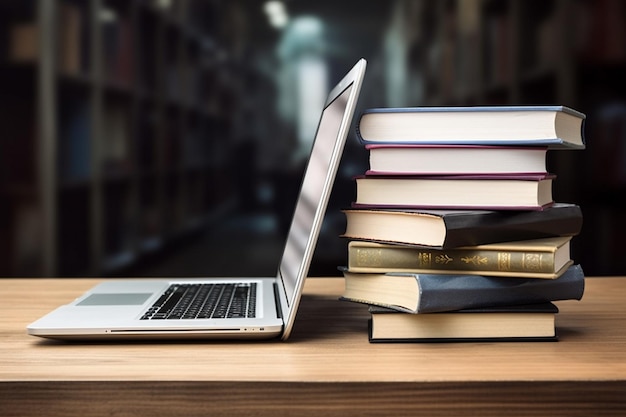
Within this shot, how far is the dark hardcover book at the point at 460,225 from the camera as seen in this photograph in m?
0.71

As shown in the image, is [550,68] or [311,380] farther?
[550,68]

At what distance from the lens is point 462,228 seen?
0.71 meters

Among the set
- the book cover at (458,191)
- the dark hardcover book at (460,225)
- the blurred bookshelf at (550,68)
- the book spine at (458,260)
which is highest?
the blurred bookshelf at (550,68)

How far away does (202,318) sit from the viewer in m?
0.74

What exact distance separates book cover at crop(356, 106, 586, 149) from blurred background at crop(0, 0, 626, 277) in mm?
1080

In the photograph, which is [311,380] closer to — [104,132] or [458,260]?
[458,260]

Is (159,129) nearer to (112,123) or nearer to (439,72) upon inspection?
(112,123)

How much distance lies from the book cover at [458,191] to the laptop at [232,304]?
0.07 m

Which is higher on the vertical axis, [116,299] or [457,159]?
[457,159]

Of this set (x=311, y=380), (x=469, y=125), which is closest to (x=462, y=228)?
(x=469, y=125)

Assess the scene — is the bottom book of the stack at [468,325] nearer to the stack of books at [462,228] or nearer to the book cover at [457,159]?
the stack of books at [462,228]

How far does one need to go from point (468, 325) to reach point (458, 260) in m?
0.07

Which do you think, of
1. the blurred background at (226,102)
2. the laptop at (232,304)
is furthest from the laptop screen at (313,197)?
the blurred background at (226,102)

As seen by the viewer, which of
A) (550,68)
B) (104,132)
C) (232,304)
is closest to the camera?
(232,304)
